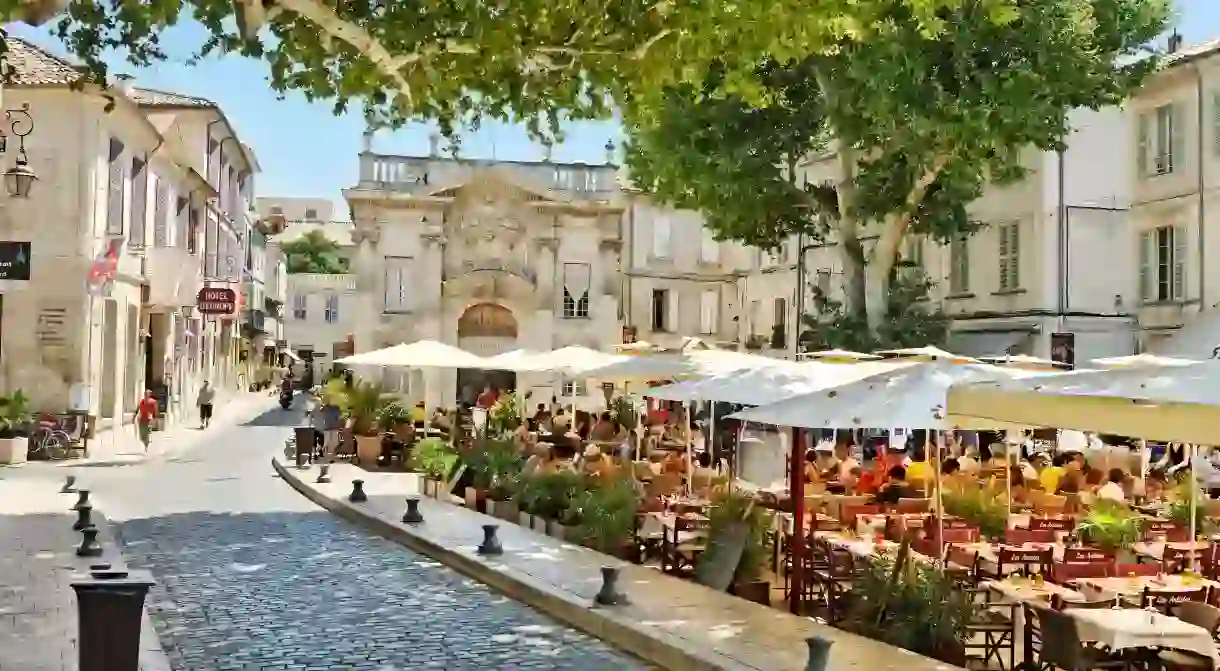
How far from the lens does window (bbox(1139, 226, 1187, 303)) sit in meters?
29.7

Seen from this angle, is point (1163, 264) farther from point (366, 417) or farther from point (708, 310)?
point (708, 310)

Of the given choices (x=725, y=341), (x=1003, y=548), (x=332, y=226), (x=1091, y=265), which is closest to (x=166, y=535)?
(x=1003, y=548)

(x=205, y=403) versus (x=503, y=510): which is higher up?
(x=205, y=403)

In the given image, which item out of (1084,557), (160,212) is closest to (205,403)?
(160,212)

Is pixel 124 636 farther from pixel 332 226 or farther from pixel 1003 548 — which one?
pixel 332 226

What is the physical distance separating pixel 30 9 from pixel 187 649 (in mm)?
4618

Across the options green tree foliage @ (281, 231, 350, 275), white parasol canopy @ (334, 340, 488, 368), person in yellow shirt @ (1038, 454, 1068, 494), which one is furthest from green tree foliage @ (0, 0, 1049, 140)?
green tree foliage @ (281, 231, 350, 275)

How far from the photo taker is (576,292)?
44.2 meters

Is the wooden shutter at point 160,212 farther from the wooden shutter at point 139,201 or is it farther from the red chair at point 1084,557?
the red chair at point 1084,557

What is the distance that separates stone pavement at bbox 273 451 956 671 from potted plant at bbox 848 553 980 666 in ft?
0.57

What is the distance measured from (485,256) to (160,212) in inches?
453

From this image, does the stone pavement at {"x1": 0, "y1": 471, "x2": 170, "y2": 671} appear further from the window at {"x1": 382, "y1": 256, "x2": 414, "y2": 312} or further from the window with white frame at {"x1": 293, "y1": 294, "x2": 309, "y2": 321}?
the window with white frame at {"x1": 293, "y1": 294, "x2": 309, "y2": 321}

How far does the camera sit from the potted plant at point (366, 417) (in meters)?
27.0

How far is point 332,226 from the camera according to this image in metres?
103
